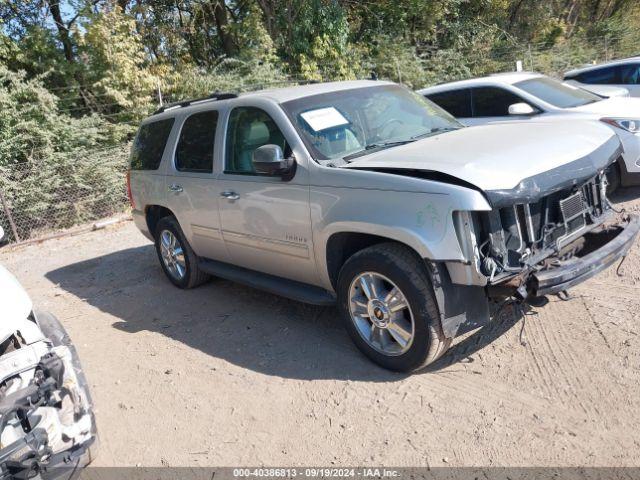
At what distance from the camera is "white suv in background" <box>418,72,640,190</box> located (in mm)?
6645

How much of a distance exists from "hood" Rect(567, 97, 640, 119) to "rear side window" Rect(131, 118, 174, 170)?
5.02 m

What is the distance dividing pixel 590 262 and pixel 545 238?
307 mm

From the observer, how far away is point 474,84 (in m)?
8.10

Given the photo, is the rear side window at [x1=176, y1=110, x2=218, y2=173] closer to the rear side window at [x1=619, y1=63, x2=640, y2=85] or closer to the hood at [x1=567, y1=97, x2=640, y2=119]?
the hood at [x1=567, y1=97, x2=640, y2=119]

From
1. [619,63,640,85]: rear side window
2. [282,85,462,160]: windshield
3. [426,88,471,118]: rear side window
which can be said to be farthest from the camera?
[619,63,640,85]: rear side window

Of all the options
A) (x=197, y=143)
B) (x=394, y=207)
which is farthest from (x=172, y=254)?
(x=394, y=207)

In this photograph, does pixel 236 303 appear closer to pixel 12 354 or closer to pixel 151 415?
pixel 151 415

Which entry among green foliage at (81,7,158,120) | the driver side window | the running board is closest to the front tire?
the running board

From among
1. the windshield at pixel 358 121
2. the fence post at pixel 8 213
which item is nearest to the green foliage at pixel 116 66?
the fence post at pixel 8 213

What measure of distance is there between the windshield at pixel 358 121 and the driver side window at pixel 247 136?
0.21 meters

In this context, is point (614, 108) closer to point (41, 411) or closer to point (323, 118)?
point (323, 118)

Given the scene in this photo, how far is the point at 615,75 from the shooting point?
10.6m

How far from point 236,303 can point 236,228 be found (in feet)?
3.34

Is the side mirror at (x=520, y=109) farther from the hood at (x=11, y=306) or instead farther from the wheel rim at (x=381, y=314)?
the hood at (x=11, y=306)
